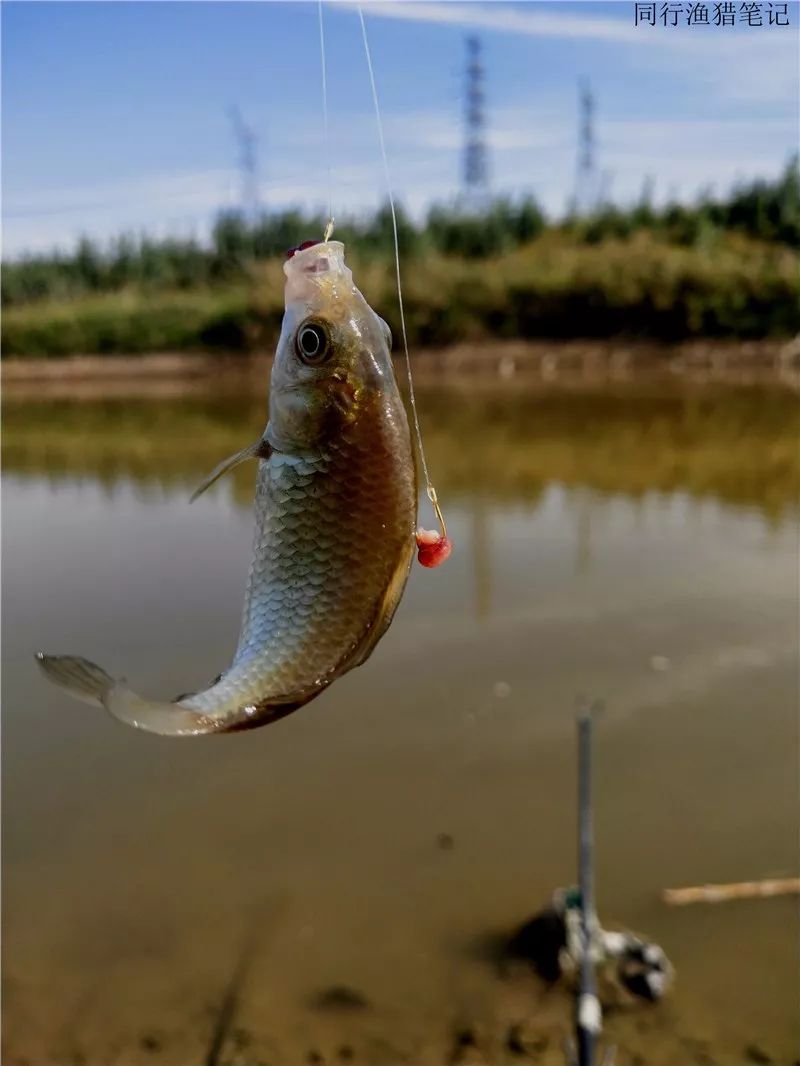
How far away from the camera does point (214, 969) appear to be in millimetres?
3779

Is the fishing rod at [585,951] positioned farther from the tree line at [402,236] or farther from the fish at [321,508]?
the tree line at [402,236]

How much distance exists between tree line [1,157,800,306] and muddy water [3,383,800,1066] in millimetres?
22075

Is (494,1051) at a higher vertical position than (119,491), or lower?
higher

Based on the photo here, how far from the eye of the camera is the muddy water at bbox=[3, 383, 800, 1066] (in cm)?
349

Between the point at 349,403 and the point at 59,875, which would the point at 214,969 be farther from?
the point at 349,403

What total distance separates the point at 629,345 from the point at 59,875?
78.1 ft

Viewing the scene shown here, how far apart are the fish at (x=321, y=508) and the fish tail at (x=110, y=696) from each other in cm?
4

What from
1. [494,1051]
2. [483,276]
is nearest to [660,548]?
[494,1051]

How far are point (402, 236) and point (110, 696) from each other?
32565mm

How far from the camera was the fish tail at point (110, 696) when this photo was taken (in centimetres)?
105

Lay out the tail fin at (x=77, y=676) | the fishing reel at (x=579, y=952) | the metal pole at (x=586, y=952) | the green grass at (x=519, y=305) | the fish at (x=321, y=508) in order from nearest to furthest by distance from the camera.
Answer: the tail fin at (x=77, y=676), the fish at (x=321, y=508), the metal pole at (x=586, y=952), the fishing reel at (x=579, y=952), the green grass at (x=519, y=305)

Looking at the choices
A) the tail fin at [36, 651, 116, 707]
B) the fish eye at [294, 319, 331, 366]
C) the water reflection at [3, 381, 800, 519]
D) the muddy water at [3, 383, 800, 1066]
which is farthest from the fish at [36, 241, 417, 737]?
the water reflection at [3, 381, 800, 519]

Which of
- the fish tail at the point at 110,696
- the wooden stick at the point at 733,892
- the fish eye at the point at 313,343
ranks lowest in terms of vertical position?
the wooden stick at the point at 733,892

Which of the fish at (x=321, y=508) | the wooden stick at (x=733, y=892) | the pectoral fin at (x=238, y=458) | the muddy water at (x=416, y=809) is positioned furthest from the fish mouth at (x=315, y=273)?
the wooden stick at (x=733, y=892)
